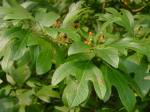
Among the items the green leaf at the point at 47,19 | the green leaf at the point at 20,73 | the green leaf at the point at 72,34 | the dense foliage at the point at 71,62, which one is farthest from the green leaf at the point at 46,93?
the green leaf at the point at 72,34

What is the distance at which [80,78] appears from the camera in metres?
1.52

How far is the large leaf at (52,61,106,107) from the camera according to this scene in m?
1.50

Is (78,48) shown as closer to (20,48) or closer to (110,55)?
(110,55)

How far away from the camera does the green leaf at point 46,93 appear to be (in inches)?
75.0

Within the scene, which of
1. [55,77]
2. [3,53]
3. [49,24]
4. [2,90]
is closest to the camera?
[55,77]

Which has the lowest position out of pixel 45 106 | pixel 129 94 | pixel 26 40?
pixel 45 106

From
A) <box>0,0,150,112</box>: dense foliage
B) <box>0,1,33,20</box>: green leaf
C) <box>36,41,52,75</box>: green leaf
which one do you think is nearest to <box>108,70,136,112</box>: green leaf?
<box>0,0,150,112</box>: dense foliage

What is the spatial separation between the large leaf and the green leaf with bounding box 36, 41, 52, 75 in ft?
0.32

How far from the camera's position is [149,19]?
207cm

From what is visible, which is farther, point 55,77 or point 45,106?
point 45,106

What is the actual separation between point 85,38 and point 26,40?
0.25 m

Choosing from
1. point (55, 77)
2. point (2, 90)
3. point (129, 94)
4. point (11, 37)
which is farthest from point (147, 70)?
point (2, 90)

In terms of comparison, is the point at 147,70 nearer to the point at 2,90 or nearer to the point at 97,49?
the point at 97,49

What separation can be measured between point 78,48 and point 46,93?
49cm
